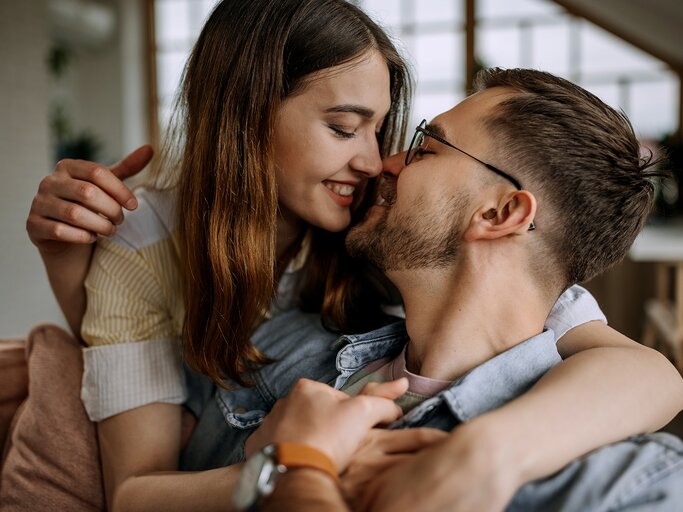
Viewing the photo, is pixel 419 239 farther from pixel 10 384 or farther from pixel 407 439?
pixel 10 384

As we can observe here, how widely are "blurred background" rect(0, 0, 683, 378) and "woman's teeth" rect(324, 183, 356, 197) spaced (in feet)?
10.3

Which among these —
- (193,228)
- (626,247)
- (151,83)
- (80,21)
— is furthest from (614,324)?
(151,83)

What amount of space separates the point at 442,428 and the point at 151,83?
27.8ft

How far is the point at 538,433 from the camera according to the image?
0.87m

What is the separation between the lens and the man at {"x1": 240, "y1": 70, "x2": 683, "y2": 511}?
3.76 ft

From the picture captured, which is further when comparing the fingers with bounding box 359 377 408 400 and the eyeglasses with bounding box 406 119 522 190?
the eyeglasses with bounding box 406 119 522 190

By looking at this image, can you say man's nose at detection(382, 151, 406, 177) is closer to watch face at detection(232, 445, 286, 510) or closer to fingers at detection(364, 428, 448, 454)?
fingers at detection(364, 428, 448, 454)

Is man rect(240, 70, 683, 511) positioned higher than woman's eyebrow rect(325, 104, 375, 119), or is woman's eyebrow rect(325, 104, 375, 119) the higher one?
woman's eyebrow rect(325, 104, 375, 119)

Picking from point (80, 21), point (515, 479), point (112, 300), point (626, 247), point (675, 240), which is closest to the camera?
point (515, 479)

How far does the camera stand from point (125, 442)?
133 cm

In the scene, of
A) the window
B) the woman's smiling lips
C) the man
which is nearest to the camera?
the man

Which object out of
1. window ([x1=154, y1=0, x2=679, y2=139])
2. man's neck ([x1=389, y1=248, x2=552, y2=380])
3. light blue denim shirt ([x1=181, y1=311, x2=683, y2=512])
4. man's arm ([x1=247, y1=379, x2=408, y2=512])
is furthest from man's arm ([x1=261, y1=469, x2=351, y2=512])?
window ([x1=154, y1=0, x2=679, y2=139])

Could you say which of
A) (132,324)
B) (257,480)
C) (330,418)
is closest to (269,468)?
(257,480)

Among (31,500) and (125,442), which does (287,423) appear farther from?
(31,500)
